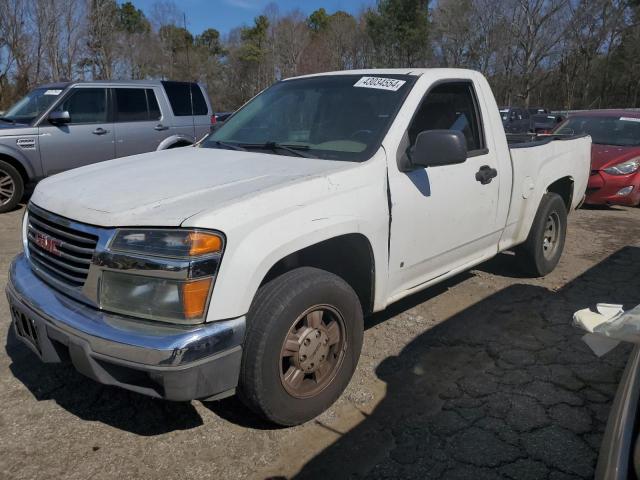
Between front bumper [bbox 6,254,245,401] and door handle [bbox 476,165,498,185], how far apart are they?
7.29 feet

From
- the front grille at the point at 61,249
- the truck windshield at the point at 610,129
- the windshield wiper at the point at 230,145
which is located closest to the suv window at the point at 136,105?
the windshield wiper at the point at 230,145

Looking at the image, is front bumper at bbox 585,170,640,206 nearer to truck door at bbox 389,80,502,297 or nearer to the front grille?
truck door at bbox 389,80,502,297

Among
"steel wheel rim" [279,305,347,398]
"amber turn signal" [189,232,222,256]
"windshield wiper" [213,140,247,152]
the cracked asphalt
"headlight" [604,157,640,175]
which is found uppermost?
"windshield wiper" [213,140,247,152]

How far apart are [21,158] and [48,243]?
583 centimetres

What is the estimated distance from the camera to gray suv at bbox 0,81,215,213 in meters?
7.62

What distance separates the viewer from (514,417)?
289 cm

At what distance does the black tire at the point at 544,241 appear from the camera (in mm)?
4793

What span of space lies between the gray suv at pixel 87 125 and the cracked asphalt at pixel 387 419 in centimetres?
425

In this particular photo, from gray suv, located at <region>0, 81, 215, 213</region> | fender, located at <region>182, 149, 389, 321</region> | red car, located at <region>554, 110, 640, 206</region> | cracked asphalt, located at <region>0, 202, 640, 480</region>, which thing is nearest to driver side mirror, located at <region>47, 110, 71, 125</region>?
gray suv, located at <region>0, 81, 215, 213</region>

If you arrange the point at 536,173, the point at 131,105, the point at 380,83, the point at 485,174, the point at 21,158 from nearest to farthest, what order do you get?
the point at 380,83
the point at 485,174
the point at 536,173
the point at 21,158
the point at 131,105

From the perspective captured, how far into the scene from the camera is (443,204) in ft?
11.4

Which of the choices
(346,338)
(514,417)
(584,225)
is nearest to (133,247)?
(346,338)

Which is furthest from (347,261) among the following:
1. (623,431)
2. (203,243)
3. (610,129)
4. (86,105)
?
(610,129)

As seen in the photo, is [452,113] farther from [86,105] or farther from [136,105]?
[86,105]
